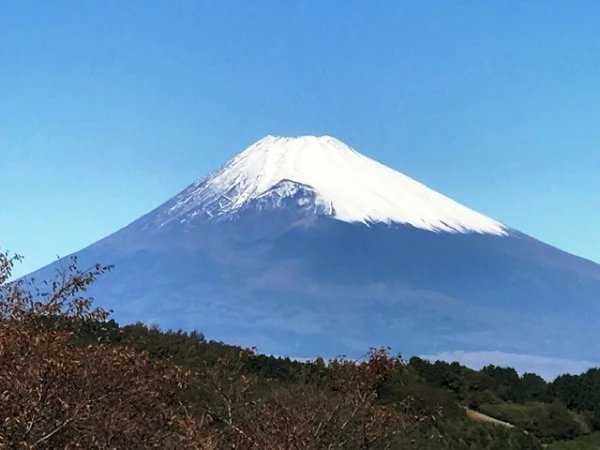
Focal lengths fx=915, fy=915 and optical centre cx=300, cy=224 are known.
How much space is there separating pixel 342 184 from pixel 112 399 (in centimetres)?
11728

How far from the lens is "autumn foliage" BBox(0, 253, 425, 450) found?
23.1 ft

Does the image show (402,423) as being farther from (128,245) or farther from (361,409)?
(128,245)

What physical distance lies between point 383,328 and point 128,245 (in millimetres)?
37675

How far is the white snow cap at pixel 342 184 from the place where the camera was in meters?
122

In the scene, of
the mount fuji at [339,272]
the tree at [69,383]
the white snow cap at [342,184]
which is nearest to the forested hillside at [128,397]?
the tree at [69,383]

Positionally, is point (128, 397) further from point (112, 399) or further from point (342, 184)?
point (342, 184)

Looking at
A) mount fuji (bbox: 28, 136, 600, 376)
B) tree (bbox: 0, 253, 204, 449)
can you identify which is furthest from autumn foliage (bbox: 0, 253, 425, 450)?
mount fuji (bbox: 28, 136, 600, 376)

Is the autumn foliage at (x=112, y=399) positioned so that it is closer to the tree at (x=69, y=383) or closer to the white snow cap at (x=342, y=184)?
the tree at (x=69, y=383)

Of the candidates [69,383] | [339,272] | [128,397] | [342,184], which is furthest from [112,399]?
[342,184]

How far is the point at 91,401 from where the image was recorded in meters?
7.39

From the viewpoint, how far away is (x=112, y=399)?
772cm

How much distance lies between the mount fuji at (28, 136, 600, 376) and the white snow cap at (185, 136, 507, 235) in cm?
31

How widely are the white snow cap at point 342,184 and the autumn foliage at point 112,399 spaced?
108 meters

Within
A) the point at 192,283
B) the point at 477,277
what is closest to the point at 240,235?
the point at 192,283
